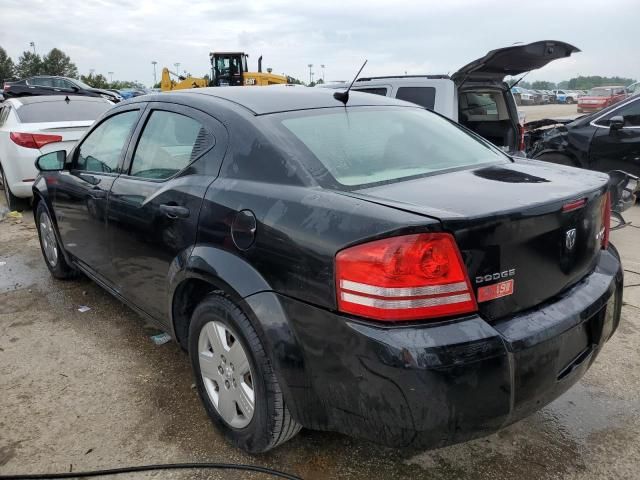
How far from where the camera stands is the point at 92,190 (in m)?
3.41

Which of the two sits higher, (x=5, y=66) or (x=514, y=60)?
(x=5, y=66)

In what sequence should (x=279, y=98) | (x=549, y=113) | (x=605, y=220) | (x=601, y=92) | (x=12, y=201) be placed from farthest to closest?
(x=549, y=113)
(x=601, y=92)
(x=12, y=201)
(x=279, y=98)
(x=605, y=220)

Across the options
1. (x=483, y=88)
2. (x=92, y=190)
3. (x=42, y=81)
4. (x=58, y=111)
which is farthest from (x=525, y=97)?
(x=92, y=190)

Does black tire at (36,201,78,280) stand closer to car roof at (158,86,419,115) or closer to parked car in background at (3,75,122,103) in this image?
car roof at (158,86,419,115)

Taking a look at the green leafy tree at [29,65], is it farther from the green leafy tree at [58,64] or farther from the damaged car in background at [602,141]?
the damaged car in background at [602,141]

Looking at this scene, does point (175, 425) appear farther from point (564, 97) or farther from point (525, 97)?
point (564, 97)

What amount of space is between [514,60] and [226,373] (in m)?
5.00

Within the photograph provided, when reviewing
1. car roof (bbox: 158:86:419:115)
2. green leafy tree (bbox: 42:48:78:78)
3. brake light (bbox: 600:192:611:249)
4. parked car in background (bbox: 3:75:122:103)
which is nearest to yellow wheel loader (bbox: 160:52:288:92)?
Answer: parked car in background (bbox: 3:75:122:103)

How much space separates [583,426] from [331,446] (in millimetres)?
1222

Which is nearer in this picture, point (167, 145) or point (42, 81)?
point (167, 145)

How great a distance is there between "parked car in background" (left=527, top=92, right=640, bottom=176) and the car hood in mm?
1541

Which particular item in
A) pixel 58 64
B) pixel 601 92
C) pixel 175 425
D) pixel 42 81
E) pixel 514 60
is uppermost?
pixel 58 64

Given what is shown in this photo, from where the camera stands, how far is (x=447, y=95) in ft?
20.6

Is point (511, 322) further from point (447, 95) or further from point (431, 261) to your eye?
point (447, 95)
